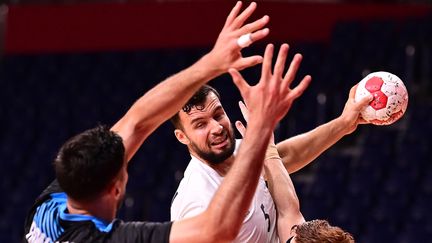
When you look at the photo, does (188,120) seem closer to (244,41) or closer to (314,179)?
(244,41)

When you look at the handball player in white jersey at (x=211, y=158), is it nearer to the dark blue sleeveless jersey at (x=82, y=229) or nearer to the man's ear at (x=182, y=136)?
the man's ear at (x=182, y=136)

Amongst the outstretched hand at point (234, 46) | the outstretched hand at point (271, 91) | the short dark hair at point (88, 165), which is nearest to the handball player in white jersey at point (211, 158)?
the outstretched hand at point (234, 46)

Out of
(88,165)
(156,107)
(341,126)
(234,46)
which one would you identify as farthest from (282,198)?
(88,165)

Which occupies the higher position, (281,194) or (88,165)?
(88,165)

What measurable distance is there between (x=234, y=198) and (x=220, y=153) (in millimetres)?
1735

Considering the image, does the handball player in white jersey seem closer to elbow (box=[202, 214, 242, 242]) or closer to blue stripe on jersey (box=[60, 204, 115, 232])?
blue stripe on jersey (box=[60, 204, 115, 232])

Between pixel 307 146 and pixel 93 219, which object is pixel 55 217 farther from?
pixel 307 146

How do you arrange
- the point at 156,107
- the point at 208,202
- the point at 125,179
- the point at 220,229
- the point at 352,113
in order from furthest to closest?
1. the point at 352,113
2. the point at 208,202
3. the point at 156,107
4. the point at 125,179
5. the point at 220,229

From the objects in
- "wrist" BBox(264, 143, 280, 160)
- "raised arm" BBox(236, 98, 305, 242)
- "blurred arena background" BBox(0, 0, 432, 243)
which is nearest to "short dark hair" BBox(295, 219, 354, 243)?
"raised arm" BBox(236, 98, 305, 242)

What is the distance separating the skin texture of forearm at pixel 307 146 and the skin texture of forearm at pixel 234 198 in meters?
2.00

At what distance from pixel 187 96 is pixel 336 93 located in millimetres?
9296

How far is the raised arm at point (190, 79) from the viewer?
148 inches

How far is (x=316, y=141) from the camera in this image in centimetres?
551

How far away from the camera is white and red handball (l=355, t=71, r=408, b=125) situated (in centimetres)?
507
